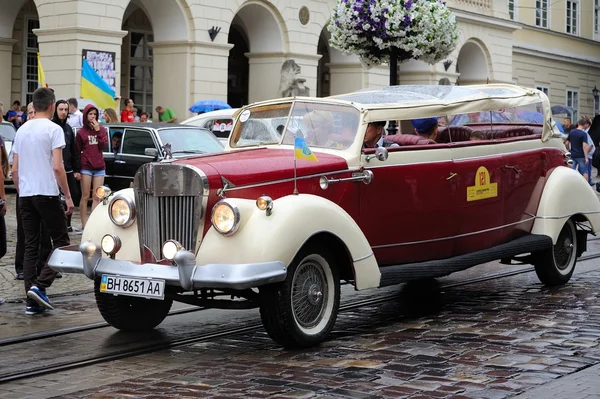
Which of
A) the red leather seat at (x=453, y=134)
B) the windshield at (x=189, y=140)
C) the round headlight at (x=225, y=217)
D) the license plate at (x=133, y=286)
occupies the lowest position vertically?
the license plate at (x=133, y=286)

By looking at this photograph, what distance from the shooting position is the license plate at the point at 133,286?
7.25m

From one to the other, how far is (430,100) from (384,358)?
113 inches

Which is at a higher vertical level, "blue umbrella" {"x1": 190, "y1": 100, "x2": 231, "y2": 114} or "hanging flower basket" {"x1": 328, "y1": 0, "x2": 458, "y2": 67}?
"hanging flower basket" {"x1": 328, "y1": 0, "x2": 458, "y2": 67}

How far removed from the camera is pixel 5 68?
92.4 feet

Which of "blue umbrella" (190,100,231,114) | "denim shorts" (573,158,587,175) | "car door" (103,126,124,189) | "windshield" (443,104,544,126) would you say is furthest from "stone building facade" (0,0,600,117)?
"windshield" (443,104,544,126)

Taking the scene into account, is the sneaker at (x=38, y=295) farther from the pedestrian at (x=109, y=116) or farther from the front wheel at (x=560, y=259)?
the pedestrian at (x=109, y=116)

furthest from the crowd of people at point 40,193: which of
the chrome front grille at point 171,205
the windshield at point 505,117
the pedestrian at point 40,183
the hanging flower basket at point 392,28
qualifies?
the hanging flower basket at point 392,28

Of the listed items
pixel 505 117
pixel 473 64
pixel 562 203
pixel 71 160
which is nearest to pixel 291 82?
pixel 473 64

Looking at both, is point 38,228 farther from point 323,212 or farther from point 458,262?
point 458,262

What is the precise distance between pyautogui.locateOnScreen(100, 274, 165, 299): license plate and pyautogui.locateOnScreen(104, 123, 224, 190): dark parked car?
10.2 m

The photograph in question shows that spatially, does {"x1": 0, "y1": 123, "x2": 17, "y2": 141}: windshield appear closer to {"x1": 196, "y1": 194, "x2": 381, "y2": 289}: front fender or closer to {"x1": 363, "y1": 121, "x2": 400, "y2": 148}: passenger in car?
{"x1": 363, "y1": 121, "x2": 400, "y2": 148}: passenger in car

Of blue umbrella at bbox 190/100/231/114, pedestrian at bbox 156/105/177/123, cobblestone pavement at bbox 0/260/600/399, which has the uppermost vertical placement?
blue umbrella at bbox 190/100/231/114

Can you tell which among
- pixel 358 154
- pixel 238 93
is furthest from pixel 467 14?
pixel 358 154

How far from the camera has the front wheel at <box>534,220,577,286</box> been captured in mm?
10578
